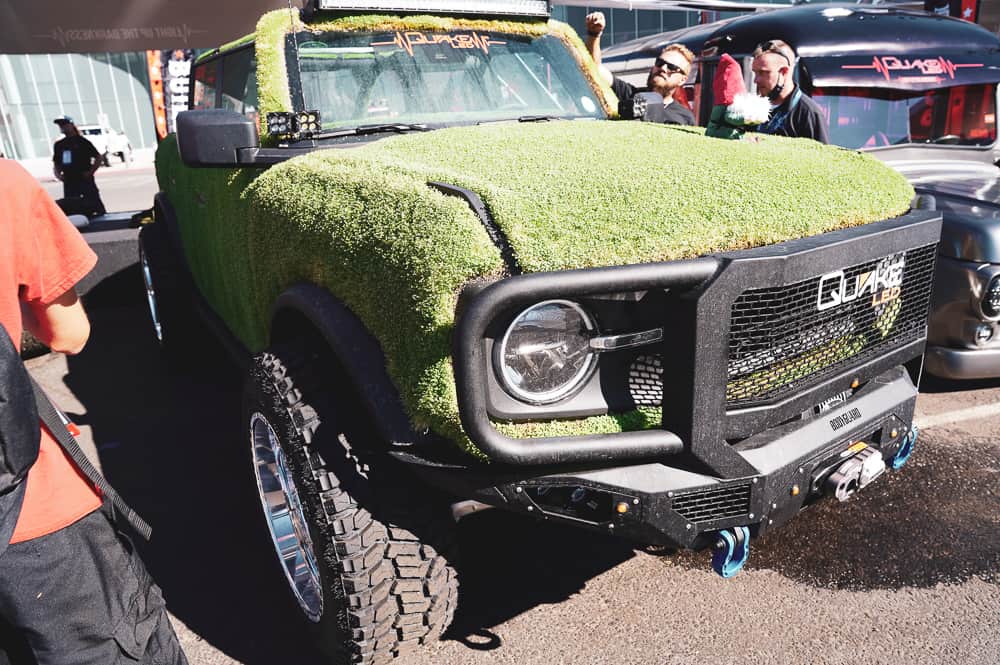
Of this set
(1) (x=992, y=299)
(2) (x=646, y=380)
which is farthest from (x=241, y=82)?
(1) (x=992, y=299)

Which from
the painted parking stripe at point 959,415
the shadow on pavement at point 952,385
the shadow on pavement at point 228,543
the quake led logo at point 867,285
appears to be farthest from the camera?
the shadow on pavement at point 952,385

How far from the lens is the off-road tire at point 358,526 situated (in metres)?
2.09

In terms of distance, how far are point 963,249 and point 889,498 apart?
141 centimetres

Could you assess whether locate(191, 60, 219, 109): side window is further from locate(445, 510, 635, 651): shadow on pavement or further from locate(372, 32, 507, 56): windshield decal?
locate(445, 510, 635, 651): shadow on pavement

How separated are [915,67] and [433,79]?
4.86m

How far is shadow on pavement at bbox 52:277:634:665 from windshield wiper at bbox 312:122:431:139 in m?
1.31

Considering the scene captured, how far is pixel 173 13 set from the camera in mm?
8438

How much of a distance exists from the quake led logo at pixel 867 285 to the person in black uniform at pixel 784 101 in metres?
2.58

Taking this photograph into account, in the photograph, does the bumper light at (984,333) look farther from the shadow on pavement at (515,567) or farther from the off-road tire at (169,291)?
the off-road tire at (169,291)

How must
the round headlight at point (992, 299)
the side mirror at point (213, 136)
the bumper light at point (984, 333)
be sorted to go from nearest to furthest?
the side mirror at point (213, 136) < the round headlight at point (992, 299) < the bumper light at point (984, 333)

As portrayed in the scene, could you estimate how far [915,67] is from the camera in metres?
6.25

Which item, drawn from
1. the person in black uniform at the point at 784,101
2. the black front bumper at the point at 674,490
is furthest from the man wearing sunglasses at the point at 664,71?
the black front bumper at the point at 674,490

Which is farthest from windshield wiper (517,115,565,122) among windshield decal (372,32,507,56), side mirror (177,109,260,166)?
side mirror (177,109,260,166)

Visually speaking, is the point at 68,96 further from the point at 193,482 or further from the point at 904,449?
the point at 904,449
